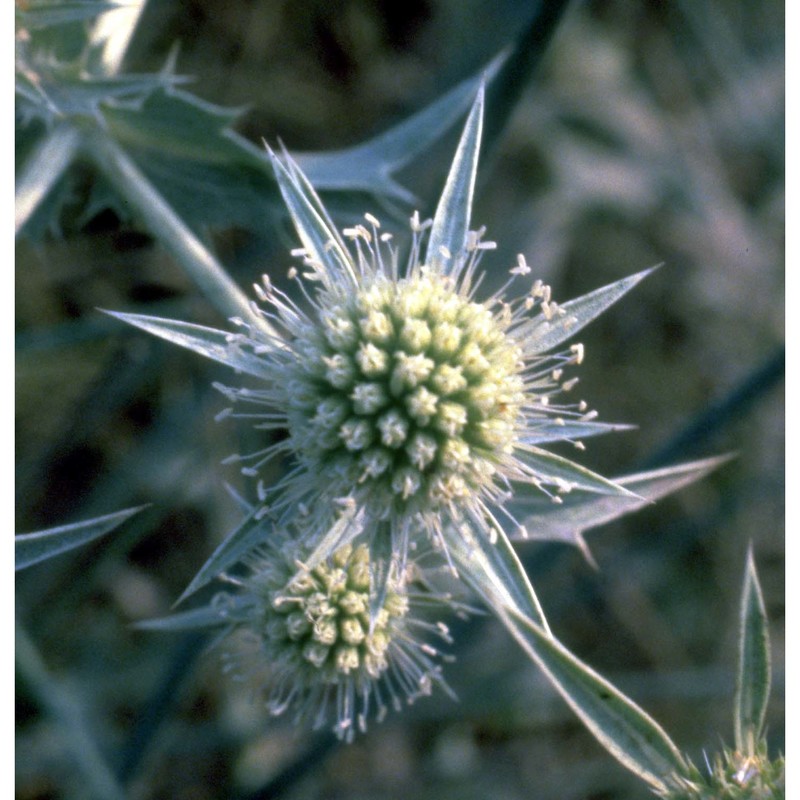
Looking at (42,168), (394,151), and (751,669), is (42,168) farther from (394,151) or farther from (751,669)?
(751,669)

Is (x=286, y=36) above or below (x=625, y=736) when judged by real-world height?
above

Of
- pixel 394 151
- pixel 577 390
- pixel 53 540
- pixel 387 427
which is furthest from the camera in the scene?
pixel 577 390

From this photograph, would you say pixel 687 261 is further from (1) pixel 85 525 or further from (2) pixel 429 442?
(1) pixel 85 525

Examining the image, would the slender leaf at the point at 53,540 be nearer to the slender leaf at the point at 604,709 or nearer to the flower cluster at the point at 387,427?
the flower cluster at the point at 387,427

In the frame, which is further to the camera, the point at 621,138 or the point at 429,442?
the point at 621,138

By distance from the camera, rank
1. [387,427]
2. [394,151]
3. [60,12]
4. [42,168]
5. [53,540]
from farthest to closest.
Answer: [394,151] < [42,168] < [60,12] < [387,427] < [53,540]

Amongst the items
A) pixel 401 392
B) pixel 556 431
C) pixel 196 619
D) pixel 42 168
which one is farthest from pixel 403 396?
pixel 42 168

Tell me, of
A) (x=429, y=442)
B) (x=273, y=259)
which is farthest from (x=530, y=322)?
(x=273, y=259)
